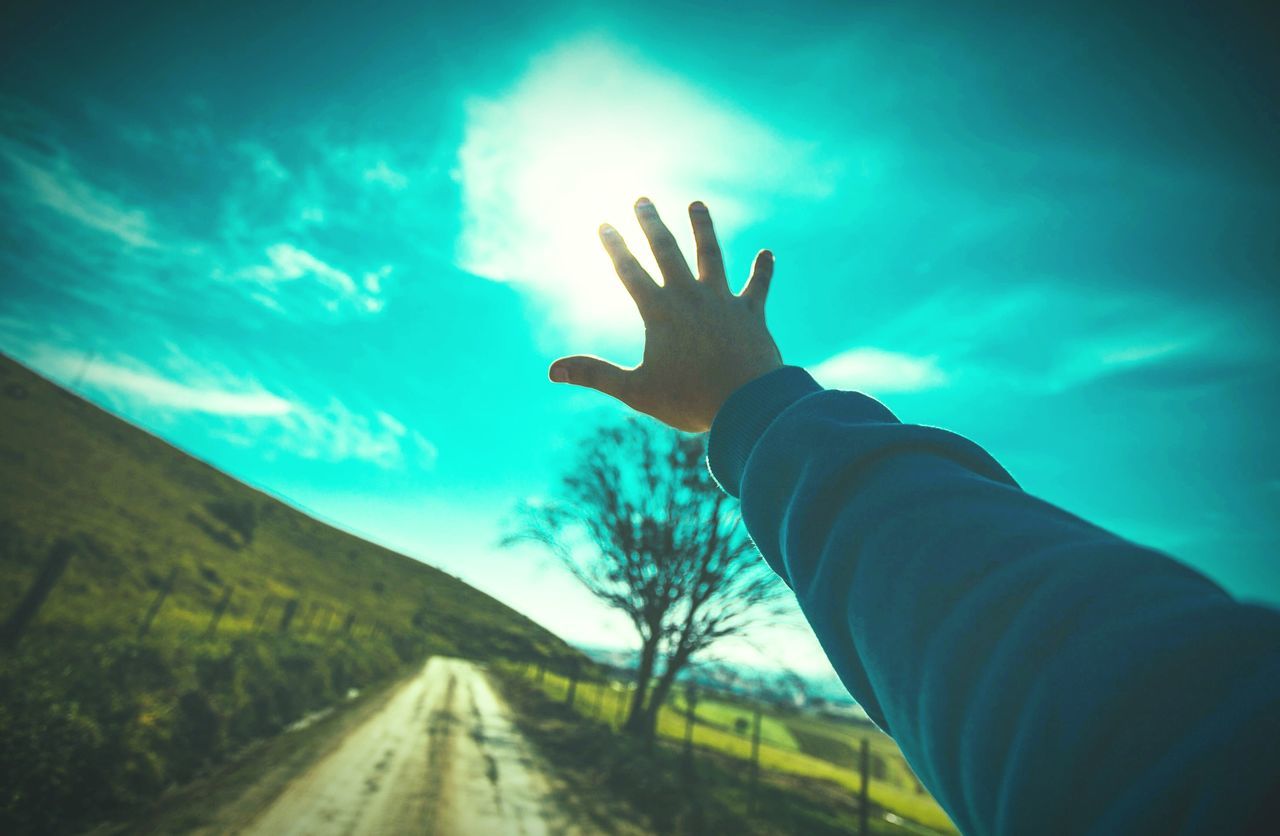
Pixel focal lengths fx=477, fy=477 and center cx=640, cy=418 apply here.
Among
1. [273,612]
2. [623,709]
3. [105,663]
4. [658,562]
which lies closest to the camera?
[105,663]

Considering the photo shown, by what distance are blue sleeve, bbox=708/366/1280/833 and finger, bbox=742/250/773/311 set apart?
0.80 metres

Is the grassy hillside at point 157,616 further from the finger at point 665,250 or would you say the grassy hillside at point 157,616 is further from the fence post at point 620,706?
the fence post at point 620,706

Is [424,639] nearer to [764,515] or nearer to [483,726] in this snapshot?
[483,726]

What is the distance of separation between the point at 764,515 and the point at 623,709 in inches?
1064

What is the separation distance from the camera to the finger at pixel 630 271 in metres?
1.61

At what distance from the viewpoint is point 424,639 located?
65.9 metres

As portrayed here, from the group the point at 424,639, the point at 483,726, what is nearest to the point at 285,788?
the point at 483,726

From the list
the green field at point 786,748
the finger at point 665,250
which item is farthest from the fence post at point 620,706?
the finger at point 665,250

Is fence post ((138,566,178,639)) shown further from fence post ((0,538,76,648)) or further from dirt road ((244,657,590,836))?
dirt road ((244,657,590,836))

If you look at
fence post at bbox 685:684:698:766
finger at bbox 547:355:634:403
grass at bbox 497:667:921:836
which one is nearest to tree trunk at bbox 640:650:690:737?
grass at bbox 497:667:921:836

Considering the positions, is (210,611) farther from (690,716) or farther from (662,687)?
(690,716)

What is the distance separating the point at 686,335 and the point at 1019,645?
1.14 metres

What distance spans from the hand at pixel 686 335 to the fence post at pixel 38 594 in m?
15.7

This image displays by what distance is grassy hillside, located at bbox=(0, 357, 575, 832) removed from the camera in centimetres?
612
